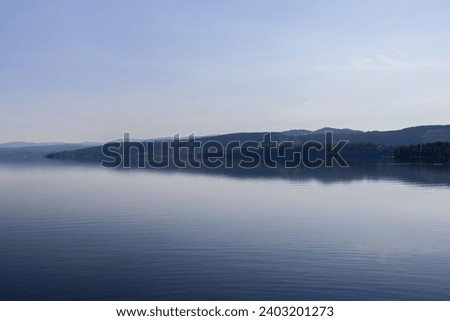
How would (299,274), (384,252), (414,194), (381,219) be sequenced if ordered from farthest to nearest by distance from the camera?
(414,194) < (381,219) < (384,252) < (299,274)

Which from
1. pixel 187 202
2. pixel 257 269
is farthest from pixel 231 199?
pixel 257 269

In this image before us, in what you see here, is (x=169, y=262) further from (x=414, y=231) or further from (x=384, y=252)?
(x=414, y=231)

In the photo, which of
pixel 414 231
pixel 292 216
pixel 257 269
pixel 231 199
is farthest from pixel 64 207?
pixel 414 231

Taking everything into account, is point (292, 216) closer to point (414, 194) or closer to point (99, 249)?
point (99, 249)

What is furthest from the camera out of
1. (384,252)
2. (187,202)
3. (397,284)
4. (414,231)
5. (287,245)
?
(187,202)

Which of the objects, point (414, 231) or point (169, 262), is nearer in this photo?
point (169, 262)

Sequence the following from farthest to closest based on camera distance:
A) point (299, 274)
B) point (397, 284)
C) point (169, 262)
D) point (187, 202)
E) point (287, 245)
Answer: point (187, 202)
point (287, 245)
point (169, 262)
point (299, 274)
point (397, 284)
